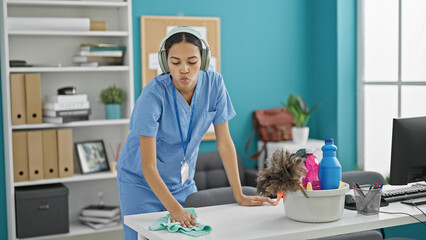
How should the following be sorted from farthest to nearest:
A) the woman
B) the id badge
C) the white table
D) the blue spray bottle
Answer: the white table < the id badge < the woman < the blue spray bottle

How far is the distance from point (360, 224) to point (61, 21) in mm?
2665

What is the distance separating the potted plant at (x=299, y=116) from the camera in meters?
4.73

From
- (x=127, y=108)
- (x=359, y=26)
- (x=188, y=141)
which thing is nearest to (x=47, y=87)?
(x=127, y=108)

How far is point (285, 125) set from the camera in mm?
4906

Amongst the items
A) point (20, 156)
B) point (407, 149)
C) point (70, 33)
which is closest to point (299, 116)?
point (70, 33)

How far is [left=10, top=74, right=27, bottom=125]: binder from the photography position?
384 centimetres

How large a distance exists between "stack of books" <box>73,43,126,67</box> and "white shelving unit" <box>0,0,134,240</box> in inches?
2.3

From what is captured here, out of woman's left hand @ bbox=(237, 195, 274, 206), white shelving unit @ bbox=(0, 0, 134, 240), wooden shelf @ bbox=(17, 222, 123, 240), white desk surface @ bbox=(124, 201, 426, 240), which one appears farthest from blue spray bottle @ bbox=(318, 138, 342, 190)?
wooden shelf @ bbox=(17, 222, 123, 240)

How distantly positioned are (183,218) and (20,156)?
2.09 meters

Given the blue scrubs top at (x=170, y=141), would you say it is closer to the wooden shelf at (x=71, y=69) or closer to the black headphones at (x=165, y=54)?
the black headphones at (x=165, y=54)

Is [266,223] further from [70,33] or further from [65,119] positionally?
[70,33]

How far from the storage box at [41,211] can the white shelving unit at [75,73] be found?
0.15 ft

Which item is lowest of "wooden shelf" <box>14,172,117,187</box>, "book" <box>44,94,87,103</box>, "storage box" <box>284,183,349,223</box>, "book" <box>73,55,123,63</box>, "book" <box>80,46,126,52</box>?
"wooden shelf" <box>14,172,117,187</box>

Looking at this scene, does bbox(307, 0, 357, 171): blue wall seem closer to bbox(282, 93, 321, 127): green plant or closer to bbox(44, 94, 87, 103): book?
bbox(282, 93, 321, 127): green plant
